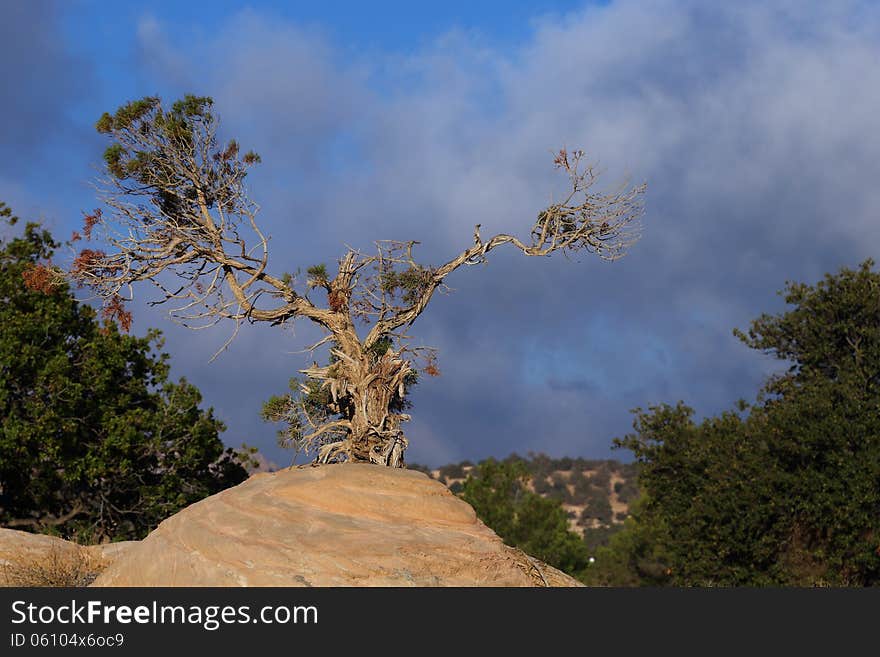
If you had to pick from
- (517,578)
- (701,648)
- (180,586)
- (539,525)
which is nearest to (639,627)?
(701,648)

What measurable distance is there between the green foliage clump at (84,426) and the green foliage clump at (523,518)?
80.5 feet

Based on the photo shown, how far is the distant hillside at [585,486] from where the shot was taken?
99.6 metres

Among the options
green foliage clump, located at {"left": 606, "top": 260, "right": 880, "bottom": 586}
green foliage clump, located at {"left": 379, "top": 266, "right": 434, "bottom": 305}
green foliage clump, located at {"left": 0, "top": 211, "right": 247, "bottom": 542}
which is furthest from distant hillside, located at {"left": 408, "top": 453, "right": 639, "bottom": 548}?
green foliage clump, located at {"left": 379, "top": 266, "right": 434, "bottom": 305}

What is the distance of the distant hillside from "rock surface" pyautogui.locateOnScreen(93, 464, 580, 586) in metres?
76.6

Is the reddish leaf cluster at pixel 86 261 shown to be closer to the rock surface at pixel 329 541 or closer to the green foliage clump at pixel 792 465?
the rock surface at pixel 329 541

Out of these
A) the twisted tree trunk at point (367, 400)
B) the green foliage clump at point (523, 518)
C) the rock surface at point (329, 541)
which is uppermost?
the green foliage clump at point (523, 518)

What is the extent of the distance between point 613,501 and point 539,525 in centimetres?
5700

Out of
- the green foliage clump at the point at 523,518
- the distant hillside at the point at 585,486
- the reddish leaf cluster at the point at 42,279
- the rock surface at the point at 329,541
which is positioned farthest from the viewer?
the distant hillside at the point at 585,486

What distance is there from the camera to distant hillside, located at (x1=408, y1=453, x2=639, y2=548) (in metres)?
99.6

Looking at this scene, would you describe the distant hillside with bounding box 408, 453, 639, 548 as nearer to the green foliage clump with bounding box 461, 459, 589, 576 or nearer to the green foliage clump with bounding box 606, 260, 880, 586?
the green foliage clump with bounding box 461, 459, 589, 576

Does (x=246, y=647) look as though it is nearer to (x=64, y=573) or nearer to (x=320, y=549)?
(x=320, y=549)

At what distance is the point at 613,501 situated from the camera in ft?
369

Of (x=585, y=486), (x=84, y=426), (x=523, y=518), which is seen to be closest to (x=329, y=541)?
(x=84, y=426)

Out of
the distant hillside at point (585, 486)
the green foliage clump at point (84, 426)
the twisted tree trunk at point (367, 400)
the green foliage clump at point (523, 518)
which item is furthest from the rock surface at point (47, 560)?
the distant hillside at point (585, 486)
